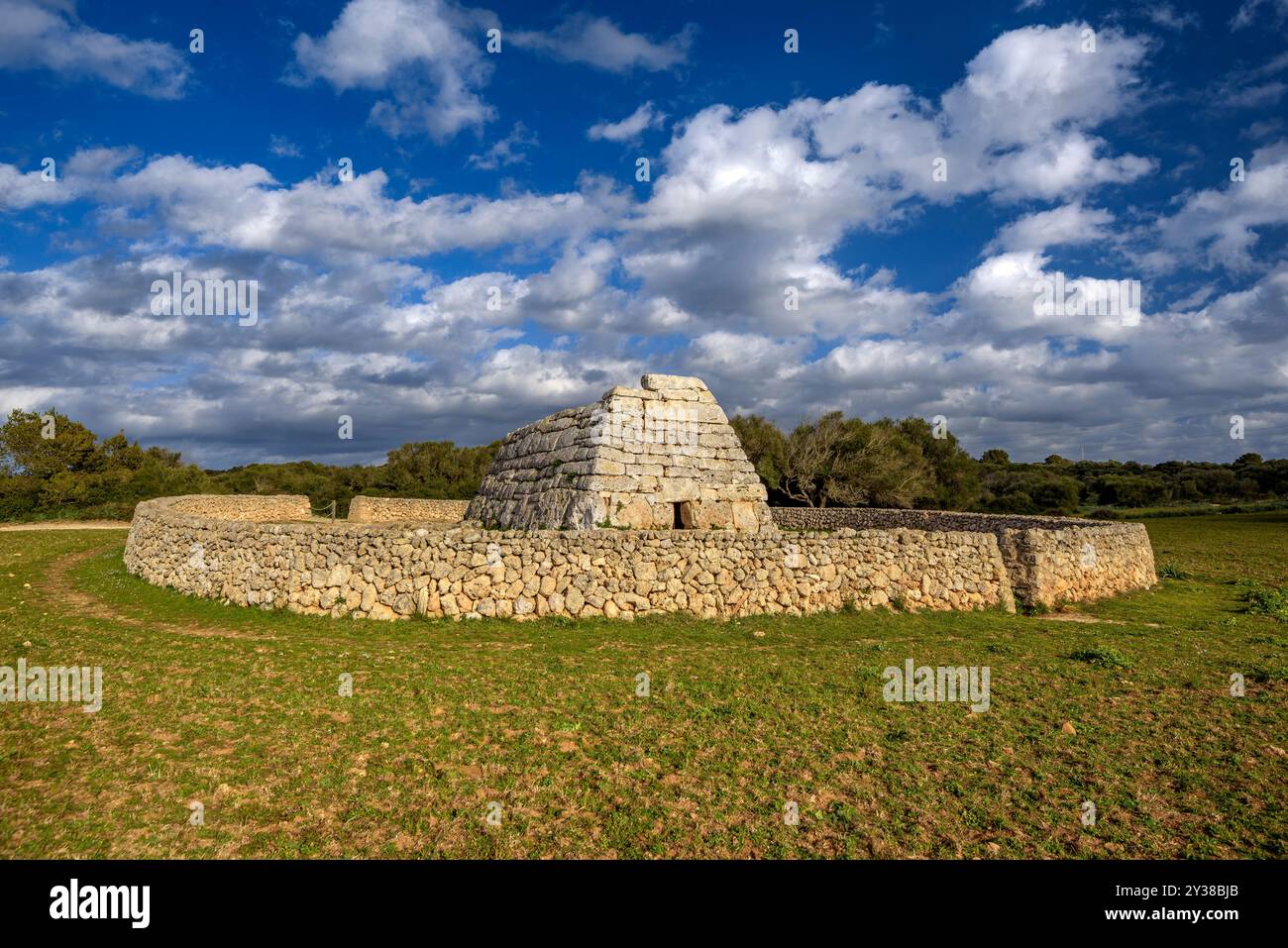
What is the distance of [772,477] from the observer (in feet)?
120

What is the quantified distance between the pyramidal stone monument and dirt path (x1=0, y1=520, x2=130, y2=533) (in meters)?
24.6

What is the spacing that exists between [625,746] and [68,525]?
1348 inches

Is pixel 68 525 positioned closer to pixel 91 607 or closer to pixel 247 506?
pixel 247 506

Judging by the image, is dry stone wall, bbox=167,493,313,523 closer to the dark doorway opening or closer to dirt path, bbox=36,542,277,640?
dirt path, bbox=36,542,277,640

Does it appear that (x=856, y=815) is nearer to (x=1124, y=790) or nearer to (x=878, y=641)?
(x=1124, y=790)

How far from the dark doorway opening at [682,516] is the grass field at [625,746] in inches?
136

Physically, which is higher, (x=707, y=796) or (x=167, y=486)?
(x=167, y=486)

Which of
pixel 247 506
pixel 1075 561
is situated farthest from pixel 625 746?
pixel 247 506

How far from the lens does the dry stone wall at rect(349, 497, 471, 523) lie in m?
29.8

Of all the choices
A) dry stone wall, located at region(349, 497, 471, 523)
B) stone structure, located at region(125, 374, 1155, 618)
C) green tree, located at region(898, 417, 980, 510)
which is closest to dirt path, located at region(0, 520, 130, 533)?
dry stone wall, located at region(349, 497, 471, 523)

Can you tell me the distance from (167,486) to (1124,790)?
142ft

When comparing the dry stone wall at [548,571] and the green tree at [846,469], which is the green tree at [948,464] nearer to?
the green tree at [846,469]
